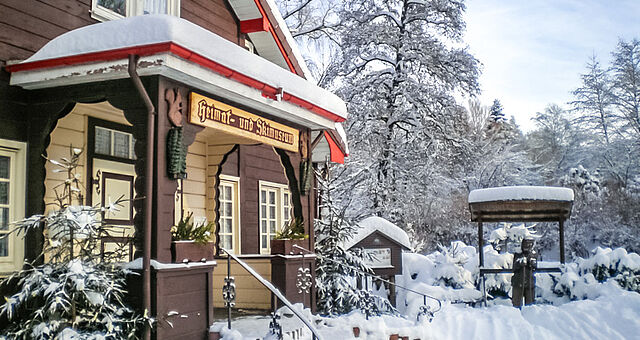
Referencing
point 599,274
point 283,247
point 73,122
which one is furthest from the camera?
point 599,274

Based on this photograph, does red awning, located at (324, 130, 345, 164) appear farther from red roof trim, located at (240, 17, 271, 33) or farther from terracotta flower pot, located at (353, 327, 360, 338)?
terracotta flower pot, located at (353, 327, 360, 338)

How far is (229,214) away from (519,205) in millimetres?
7537

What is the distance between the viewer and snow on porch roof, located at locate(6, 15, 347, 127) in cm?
598

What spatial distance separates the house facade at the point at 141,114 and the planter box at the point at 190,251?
6cm

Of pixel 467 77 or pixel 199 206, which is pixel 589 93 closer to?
pixel 467 77

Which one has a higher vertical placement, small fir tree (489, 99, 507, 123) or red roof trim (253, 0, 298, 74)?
small fir tree (489, 99, 507, 123)

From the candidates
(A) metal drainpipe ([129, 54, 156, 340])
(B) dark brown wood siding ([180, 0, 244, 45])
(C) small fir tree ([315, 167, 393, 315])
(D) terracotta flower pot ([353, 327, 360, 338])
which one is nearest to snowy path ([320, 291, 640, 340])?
(C) small fir tree ([315, 167, 393, 315])

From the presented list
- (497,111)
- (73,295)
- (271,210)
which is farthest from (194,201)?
(497,111)

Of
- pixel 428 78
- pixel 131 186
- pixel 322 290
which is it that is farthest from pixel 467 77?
pixel 131 186

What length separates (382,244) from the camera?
12523 mm

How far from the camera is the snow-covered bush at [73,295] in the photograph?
554 centimetres

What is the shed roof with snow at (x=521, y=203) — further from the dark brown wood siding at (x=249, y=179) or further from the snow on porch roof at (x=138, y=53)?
the snow on porch roof at (x=138, y=53)

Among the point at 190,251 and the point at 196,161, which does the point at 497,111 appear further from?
the point at 190,251

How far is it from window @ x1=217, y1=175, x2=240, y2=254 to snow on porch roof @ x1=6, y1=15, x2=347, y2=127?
Answer: 3871 mm
